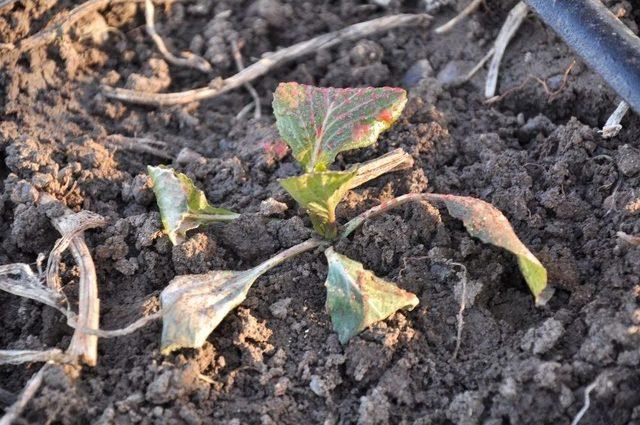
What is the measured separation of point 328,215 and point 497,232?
1.38ft

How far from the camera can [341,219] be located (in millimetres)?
2053

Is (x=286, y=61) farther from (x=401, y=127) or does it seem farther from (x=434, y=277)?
(x=434, y=277)

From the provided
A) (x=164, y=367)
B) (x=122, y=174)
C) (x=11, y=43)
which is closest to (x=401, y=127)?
(x=122, y=174)

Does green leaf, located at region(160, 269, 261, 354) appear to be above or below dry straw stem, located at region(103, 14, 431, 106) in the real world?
below

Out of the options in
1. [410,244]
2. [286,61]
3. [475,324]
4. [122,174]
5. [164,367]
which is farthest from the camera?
[286,61]

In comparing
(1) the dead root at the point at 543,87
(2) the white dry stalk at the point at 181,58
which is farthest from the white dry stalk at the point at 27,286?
(1) the dead root at the point at 543,87

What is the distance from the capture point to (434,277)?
190 cm

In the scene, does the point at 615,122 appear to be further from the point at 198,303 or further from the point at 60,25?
the point at 60,25

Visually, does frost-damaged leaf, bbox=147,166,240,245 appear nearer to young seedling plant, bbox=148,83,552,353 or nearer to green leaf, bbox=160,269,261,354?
young seedling plant, bbox=148,83,552,353

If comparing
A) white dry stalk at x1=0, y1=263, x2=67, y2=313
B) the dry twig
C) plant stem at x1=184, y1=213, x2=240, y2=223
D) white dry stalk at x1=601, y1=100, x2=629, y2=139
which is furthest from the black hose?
white dry stalk at x1=0, y1=263, x2=67, y2=313

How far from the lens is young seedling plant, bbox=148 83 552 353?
1.74 m

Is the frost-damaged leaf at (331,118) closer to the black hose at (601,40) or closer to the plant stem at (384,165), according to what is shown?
the plant stem at (384,165)

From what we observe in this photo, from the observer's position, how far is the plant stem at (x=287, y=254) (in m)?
1.88

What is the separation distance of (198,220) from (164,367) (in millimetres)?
429
